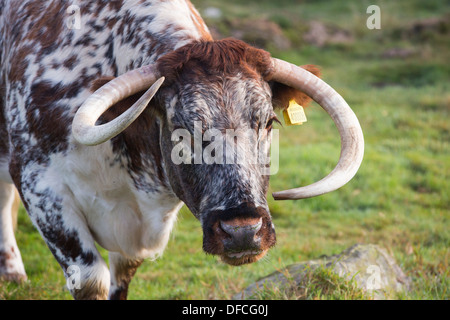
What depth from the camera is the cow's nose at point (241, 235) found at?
305 centimetres

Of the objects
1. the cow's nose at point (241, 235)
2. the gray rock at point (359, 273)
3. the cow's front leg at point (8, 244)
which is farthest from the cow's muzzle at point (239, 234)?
the cow's front leg at point (8, 244)

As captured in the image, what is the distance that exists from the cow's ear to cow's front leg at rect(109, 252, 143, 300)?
1677mm

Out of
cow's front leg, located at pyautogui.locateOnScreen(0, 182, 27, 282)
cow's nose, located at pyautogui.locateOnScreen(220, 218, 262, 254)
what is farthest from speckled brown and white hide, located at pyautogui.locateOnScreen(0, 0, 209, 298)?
cow's front leg, located at pyautogui.locateOnScreen(0, 182, 27, 282)

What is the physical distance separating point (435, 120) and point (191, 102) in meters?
7.22

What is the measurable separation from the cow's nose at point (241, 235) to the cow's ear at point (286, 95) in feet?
3.28

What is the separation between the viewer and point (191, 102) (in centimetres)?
331

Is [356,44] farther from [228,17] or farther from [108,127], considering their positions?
[108,127]

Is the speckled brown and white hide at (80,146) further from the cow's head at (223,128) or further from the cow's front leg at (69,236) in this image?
the cow's head at (223,128)

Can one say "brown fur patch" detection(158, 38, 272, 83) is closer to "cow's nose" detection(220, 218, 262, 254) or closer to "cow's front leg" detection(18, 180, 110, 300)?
"cow's nose" detection(220, 218, 262, 254)

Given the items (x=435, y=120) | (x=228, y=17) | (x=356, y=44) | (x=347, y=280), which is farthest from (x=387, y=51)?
(x=347, y=280)

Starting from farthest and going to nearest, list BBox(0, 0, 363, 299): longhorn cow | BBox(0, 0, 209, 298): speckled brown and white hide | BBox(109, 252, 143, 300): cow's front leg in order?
BBox(109, 252, 143, 300): cow's front leg < BBox(0, 0, 209, 298): speckled brown and white hide < BBox(0, 0, 363, 299): longhorn cow

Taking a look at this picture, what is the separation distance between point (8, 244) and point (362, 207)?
152 inches

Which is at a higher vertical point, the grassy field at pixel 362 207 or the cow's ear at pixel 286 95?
the cow's ear at pixel 286 95

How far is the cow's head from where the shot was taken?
3090 mm
